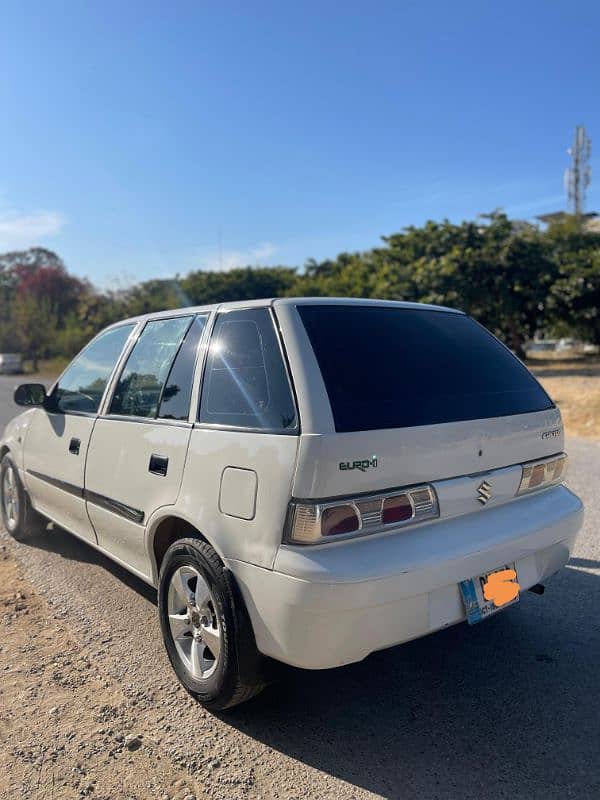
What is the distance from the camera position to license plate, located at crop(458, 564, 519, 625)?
8.39 feet

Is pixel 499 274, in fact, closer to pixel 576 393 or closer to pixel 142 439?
pixel 576 393

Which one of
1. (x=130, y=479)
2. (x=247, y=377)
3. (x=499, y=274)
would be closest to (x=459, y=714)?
(x=247, y=377)

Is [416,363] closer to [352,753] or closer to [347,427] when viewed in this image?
[347,427]

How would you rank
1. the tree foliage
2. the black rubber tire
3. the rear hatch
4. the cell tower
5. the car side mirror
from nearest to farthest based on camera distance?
the rear hatch
the black rubber tire
the car side mirror
the tree foliage
the cell tower

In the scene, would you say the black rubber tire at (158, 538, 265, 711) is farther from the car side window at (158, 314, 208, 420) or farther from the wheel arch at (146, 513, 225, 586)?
the car side window at (158, 314, 208, 420)

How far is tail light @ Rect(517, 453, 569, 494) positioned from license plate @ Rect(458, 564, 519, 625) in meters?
0.42

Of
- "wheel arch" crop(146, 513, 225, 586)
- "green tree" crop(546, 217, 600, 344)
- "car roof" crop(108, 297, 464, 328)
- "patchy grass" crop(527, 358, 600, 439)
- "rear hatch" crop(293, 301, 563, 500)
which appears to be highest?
"green tree" crop(546, 217, 600, 344)

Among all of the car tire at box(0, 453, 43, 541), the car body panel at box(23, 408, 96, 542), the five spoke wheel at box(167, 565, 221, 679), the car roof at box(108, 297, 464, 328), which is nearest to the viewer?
the five spoke wheel at box(167, 565, 221, 679)

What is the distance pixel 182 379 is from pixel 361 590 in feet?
4.76

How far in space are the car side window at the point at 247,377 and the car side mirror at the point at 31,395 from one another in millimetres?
2098

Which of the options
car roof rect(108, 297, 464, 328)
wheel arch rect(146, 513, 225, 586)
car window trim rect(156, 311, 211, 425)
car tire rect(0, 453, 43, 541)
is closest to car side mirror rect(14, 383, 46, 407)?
car tire rect(0, 453, 43, 541)

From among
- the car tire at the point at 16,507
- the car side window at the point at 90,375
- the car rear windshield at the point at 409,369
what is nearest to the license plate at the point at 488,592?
the car rear windshield at the point at 409,369

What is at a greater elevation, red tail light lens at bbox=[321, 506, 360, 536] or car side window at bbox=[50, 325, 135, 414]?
car side window at bbox=[50, 325, 135, 414]

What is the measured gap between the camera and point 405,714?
2.73 m
